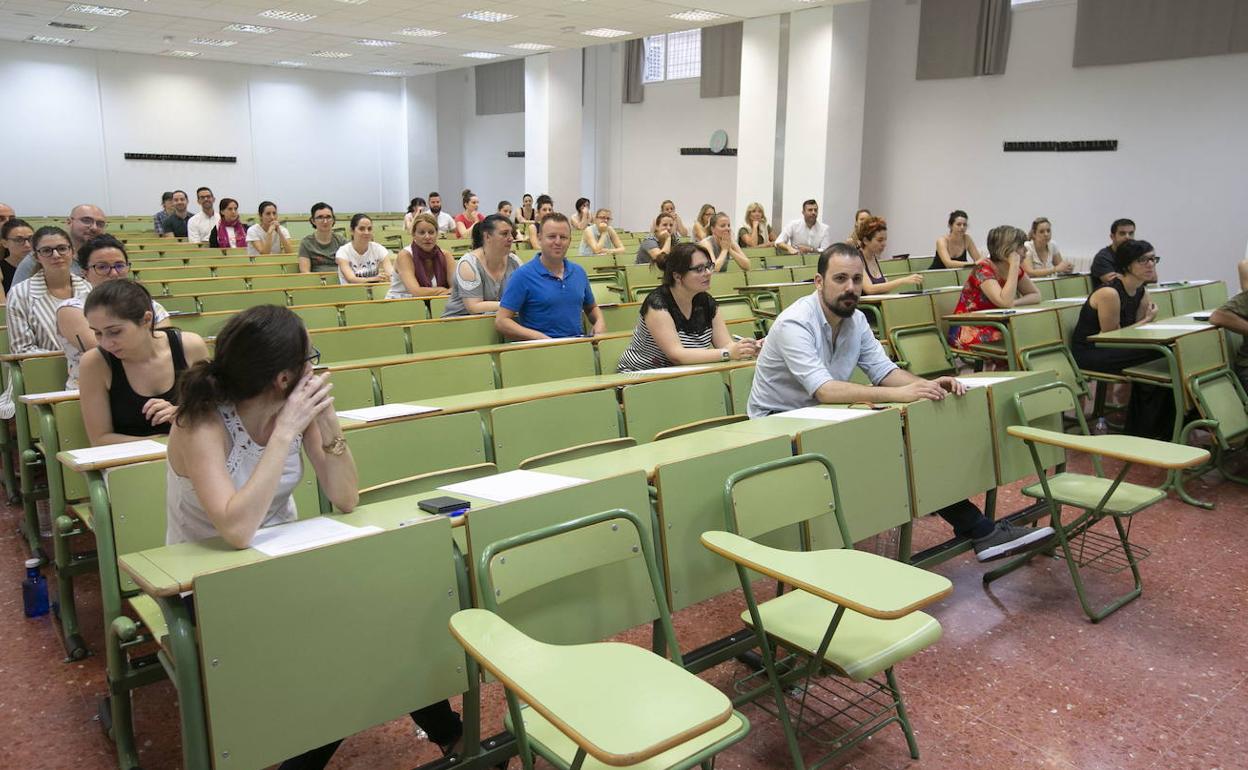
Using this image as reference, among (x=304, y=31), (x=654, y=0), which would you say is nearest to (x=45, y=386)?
(x=654, y=0)

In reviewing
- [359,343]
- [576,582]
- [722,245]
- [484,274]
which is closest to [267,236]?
[722,245]

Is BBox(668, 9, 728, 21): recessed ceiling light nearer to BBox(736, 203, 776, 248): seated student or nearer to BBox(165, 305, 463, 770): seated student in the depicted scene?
BBox(736, 203, 776, 248): seated student

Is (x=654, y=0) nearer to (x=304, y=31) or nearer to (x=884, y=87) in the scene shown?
(x=884, y=87)

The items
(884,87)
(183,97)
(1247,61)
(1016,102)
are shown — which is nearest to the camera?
(1247,61)

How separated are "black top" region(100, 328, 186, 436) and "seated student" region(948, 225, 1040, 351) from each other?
5.20 m

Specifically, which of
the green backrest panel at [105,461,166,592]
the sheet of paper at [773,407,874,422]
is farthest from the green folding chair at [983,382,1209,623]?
the green backrest panel at [105,461,166,592]

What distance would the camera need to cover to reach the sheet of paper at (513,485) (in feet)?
7.13

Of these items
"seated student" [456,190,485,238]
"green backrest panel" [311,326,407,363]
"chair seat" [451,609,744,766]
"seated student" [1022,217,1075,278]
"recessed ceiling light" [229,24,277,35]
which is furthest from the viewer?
"recessed ceiling light" [229,24,277,35]

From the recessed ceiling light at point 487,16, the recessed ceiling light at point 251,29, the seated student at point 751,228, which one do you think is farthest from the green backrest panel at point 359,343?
the recessed ceiling light at point 251,29

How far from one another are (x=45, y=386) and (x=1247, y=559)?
5.28 meters

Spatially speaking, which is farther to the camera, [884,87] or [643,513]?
[884,87]

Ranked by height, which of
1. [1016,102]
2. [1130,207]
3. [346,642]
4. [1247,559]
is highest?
[1016,102]

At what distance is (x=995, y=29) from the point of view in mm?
11320

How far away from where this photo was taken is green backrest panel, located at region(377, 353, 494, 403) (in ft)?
12.3
